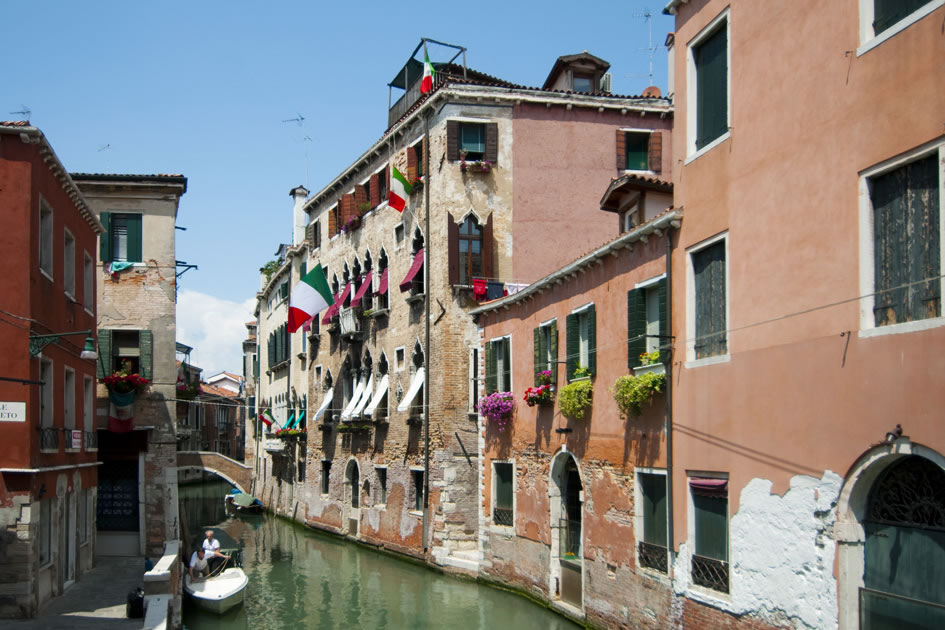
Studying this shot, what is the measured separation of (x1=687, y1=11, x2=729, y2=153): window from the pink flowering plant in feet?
25.4

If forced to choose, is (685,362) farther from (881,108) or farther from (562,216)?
(562,216)

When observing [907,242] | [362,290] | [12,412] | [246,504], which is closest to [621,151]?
[362,290]

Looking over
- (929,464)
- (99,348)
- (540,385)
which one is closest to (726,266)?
(929,464)

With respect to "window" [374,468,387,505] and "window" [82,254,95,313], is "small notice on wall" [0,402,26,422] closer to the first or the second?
"window" [82,254,95,313]

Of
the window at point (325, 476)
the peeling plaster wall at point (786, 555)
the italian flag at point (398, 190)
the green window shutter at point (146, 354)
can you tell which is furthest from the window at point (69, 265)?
the window at point (325, 476)

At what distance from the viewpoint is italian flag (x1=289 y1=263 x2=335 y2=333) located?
1074 inches

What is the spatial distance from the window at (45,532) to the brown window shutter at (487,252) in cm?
1108

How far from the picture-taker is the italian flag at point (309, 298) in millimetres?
27281

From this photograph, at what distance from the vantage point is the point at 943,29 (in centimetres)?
804

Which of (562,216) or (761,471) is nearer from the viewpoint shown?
(761,471)

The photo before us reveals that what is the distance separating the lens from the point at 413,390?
78.1 feet

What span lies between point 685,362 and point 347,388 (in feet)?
62.2

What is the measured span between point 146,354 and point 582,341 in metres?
11.3

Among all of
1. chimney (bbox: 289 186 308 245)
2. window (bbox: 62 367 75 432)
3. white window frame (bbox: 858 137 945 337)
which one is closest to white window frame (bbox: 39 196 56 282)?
window (bbox: 62 367 75 432)
